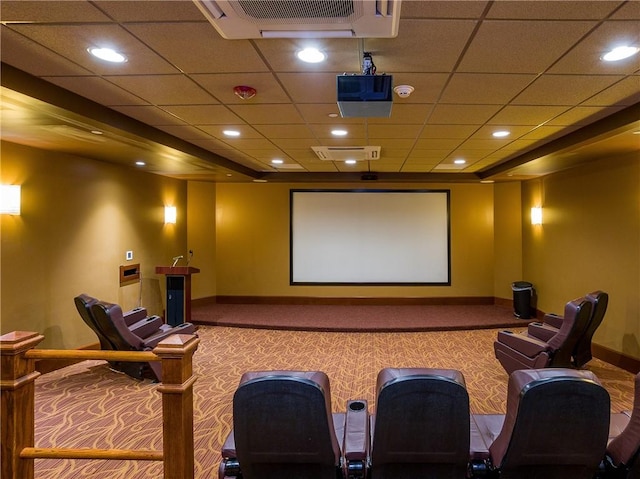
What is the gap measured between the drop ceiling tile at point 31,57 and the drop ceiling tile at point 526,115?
11.5 ft

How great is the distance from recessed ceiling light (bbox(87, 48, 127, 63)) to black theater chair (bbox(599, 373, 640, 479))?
11.3 feet

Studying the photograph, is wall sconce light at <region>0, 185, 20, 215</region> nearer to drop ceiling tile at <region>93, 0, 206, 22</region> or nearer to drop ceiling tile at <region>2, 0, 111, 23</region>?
drop ceiling tile at <region>2, 0, 111, 23</region>

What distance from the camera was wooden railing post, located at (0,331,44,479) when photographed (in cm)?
179

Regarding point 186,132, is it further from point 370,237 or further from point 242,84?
point 370,237

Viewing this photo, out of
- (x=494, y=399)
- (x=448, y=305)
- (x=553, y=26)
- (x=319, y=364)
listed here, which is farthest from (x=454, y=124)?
(x=448, y=305)

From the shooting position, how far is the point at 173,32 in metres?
2.21

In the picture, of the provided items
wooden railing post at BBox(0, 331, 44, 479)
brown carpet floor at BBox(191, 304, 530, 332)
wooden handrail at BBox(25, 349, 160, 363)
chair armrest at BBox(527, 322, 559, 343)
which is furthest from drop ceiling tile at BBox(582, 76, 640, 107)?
brown carpet floor at BBox(191, 304, 530, 332)

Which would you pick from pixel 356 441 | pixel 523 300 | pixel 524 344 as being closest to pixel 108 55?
pixel 356 441

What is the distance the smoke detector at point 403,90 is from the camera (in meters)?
3.04

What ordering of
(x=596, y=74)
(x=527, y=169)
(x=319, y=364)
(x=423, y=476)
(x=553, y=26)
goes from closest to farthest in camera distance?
(x=423, y=476) < (x=553, y=26) < (x=596, y=74) < (x=319, y=364) < (x=527, y=169)

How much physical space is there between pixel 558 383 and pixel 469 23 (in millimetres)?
1857

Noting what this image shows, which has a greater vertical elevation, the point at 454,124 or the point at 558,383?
the point at 454,124

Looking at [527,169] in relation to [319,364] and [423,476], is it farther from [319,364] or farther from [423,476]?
[423,476]

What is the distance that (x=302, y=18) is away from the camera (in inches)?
76.1
